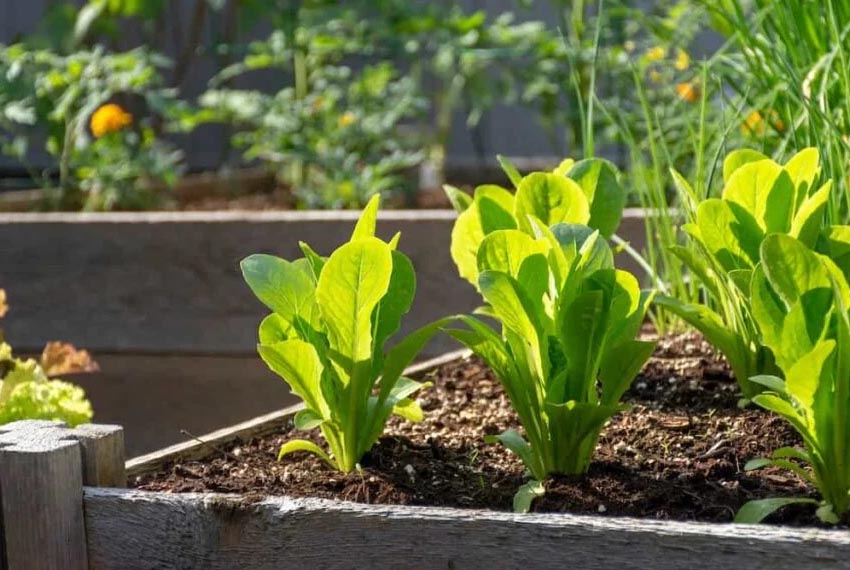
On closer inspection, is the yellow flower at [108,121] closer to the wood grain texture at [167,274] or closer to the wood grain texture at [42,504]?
the wood grain texture at [167,274]

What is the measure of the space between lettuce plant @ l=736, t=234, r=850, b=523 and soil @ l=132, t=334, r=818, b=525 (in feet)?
0.13

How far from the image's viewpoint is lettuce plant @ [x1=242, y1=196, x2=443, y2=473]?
1.21 metres

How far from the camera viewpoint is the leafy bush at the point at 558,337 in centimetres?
119

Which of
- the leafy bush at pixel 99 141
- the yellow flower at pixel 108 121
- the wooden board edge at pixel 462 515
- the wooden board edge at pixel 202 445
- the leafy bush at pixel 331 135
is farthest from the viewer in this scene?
the yellow flower at pixel 108 121

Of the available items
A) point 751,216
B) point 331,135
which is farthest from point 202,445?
point 331,135

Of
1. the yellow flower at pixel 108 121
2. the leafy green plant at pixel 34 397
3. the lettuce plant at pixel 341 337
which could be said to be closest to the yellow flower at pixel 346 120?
the yellow flower at pixel 108 121

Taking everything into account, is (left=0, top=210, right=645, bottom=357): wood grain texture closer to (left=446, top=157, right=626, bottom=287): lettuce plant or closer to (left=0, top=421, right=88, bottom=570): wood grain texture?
(left=446, top=157, right=626, bottom=287): lettuce plant

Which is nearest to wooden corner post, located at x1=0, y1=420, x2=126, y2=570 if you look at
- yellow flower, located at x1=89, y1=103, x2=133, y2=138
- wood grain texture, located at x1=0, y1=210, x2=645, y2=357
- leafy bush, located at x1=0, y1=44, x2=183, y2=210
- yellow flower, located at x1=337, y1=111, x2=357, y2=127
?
wood grain texture, located at x1=0, y1=210, x2=645, y2=357

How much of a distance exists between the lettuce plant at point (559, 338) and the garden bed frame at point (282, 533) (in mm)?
108

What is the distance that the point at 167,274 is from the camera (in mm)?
2871

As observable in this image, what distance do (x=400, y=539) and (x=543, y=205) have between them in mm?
502

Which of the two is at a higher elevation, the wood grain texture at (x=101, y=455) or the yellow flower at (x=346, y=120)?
the yellow flower at (x=346, y=120)

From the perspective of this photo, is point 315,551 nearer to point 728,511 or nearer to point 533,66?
point 728,511

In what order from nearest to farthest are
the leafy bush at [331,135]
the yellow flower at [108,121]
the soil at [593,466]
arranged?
the soil at [593,466], the leafy bush at [331,135], the yellow flower at [108,121]
